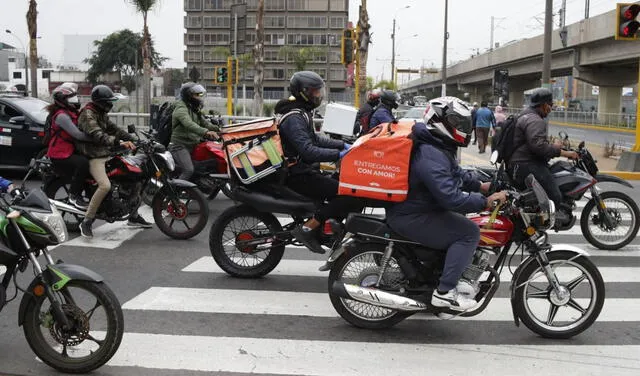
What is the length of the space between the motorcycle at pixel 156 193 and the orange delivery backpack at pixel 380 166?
3577 mm

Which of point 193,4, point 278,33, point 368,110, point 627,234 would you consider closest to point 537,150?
point 627,234

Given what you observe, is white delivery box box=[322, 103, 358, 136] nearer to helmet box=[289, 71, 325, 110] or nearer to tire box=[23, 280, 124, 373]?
helmet box=[289, 71, 325, 110]

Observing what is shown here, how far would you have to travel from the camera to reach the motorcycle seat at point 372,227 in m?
5.27

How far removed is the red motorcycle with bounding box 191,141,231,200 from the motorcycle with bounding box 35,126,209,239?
168 centimetres

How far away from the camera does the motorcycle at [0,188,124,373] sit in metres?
4.35

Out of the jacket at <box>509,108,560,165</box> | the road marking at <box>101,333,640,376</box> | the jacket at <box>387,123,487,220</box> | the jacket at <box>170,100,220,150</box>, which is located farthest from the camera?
the jacket at <box>170,100,220,150</box>

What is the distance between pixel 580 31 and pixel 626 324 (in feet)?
142

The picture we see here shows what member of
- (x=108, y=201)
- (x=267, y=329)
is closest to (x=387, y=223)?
(x=267, y=329)

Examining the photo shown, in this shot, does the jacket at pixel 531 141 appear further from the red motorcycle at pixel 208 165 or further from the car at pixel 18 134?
the car at pixel 18 134

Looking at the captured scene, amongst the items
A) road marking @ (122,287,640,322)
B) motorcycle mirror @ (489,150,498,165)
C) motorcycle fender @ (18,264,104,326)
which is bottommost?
road marking @ (122,287,640,322)

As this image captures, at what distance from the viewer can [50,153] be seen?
28.9 ft

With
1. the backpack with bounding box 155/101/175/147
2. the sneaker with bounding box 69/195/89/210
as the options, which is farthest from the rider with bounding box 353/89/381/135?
the sneaker with bounding box 69/195/89/210

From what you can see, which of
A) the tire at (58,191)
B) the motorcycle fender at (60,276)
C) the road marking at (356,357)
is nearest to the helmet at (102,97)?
the tire at (58,191)

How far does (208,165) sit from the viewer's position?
1063 centimetres
